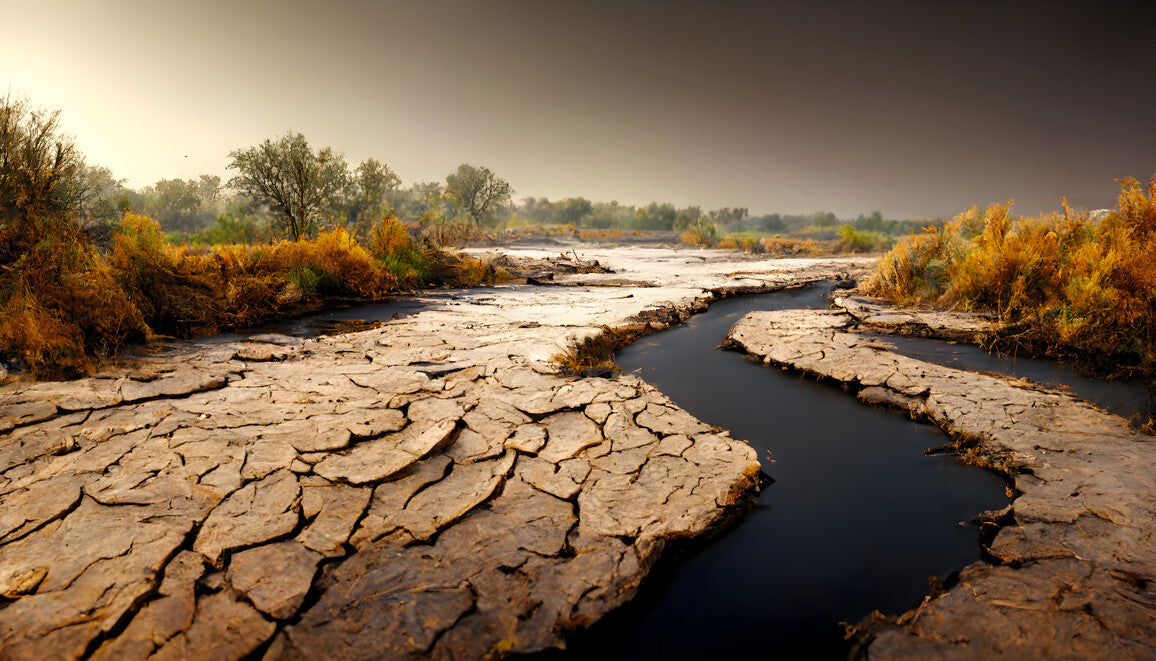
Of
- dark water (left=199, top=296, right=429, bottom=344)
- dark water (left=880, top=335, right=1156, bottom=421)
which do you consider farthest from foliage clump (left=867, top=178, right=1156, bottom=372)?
dark water (left=199, top=296, right=429, bottom=344)

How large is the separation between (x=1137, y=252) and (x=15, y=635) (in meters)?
8.15

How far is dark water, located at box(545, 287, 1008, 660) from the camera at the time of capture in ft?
5.91

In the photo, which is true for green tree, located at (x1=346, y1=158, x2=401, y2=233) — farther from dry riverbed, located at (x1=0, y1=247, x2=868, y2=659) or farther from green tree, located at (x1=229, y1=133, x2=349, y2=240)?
dry riverbed, located at (x1=0, y1=247, x2=868, y2=659)

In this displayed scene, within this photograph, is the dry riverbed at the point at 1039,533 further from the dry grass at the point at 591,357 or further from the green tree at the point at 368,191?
the green tree at the point at 368,191

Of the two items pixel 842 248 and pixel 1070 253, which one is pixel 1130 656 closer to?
pixel 1070 253

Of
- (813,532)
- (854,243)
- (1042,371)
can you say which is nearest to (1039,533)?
(813,532)

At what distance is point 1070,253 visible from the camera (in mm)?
5371

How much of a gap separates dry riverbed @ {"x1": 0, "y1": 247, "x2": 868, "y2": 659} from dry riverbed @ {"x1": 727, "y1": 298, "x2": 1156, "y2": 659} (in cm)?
98

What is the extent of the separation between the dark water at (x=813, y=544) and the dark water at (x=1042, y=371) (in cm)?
142

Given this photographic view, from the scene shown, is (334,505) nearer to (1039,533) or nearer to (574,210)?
(1039,533)

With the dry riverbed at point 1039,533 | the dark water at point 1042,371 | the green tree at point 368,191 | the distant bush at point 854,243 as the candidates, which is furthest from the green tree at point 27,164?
the distant bush at point 854,243

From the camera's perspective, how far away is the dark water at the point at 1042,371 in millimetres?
3410

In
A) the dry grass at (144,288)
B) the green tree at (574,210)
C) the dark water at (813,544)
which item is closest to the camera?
the dark water at (813,544)

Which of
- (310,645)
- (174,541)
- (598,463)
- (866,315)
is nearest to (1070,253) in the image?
(866,315)
